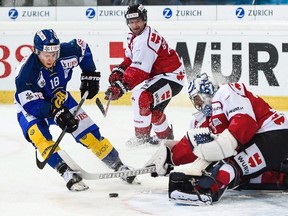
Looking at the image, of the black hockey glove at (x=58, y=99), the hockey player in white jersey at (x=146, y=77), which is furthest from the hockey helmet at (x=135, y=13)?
the black hockey glove at (x=58, y=99)

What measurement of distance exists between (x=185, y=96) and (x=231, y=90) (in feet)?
13.0

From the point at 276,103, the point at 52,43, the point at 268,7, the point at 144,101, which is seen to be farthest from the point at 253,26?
the point at 52,43

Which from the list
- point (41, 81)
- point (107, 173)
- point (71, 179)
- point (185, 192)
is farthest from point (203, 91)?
point (41, 81)

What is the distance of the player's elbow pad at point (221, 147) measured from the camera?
4180mm

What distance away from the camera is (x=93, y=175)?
191 inches

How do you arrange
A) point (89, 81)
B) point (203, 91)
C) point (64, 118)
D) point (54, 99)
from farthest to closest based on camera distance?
1. point (89, 81)
2. point (54, 99)
3. point (64, 118)
4. point (203, 91)

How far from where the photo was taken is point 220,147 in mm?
4188

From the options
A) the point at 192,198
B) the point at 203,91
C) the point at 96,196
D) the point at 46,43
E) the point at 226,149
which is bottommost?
the point at 96,196

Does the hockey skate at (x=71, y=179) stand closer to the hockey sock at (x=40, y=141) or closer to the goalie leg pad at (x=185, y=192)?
the hockey sock at (x=40, y=141)

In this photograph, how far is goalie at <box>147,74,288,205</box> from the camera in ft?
13.9

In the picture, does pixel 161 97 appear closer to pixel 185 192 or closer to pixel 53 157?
pixel 53 157

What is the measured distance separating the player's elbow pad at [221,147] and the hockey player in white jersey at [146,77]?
Result: 82.4 inches

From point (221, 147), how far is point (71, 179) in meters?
1.04

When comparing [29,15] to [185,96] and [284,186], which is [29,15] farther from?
[284,186]
